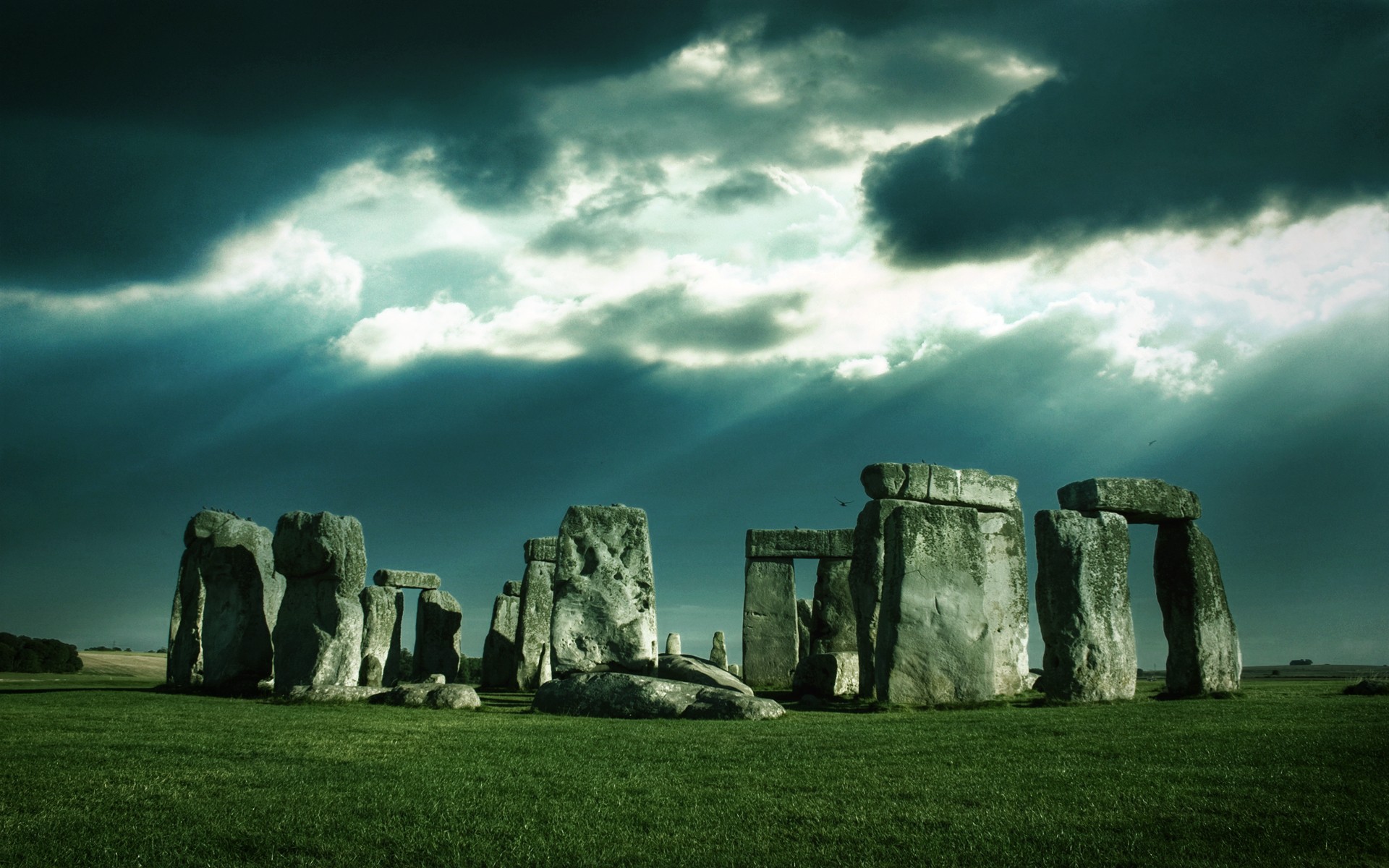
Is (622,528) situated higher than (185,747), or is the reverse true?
(622,528)

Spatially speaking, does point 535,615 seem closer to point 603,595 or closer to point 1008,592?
point 603,595

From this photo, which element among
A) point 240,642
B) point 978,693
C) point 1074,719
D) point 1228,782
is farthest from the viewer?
point 240,642

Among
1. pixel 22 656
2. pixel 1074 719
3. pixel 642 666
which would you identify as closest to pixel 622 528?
pixel 642 666

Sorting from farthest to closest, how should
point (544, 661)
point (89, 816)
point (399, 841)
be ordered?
1. point (544, 661)
2. point (89, 816)
3. point (399, 841)

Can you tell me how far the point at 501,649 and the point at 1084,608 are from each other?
14681 mm

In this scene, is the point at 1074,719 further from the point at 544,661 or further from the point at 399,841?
the point at 544,661

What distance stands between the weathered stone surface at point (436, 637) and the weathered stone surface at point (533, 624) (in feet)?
13.5

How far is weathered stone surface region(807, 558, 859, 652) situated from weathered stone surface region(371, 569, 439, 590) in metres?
10.4

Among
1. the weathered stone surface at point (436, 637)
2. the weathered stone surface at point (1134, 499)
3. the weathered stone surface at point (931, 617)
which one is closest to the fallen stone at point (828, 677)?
the weathered stone surface at point (931, 617)

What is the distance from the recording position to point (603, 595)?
15.0m

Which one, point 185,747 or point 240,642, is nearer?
point 185,747

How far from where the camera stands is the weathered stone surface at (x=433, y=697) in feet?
43.9

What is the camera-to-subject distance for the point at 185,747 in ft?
27.1

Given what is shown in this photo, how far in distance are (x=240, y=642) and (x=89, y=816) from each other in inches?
506
